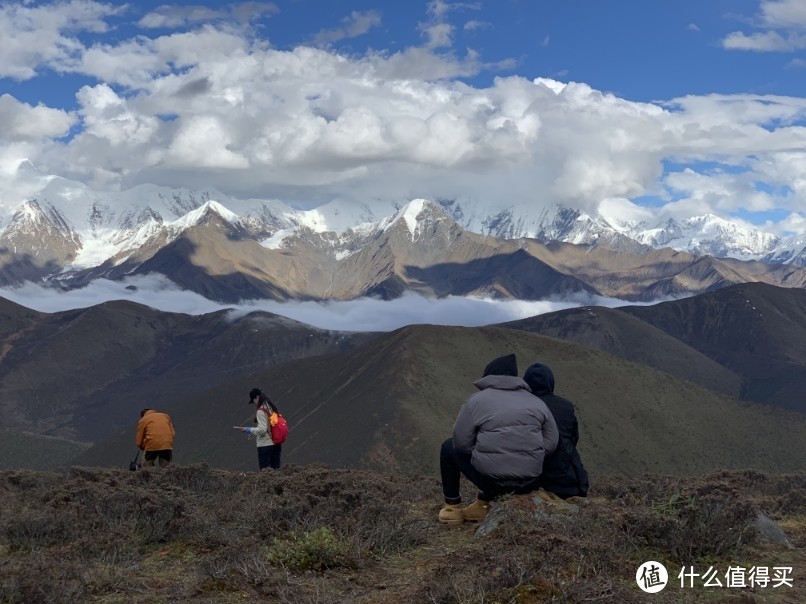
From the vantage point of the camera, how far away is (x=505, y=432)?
12.5 meters

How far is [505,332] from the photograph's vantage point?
13762 cm

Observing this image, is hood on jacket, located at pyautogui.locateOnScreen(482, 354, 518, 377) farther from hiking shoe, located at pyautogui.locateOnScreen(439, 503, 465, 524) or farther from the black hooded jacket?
hiking shoe, located at pyautogui.locateOnScreen(439, 503, 465, 524)

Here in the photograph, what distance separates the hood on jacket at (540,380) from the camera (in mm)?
13484

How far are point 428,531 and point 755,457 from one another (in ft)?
308

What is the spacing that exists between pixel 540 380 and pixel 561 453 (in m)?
1.07

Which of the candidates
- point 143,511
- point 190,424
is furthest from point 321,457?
point 143,511

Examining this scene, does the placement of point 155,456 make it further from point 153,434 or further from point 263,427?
point 263,427

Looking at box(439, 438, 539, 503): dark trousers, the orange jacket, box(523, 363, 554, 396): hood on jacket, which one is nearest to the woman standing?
the orange jacket

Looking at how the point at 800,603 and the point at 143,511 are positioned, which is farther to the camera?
the point at 143,511

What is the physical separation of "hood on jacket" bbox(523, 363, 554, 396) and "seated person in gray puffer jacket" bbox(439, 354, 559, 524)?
0.66 metres

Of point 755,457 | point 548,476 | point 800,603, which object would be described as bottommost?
point 755,457

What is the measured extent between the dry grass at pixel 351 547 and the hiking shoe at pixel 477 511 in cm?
18

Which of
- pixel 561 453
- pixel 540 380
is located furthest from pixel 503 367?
pixel 561 453

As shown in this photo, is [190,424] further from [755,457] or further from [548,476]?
[548,476]
